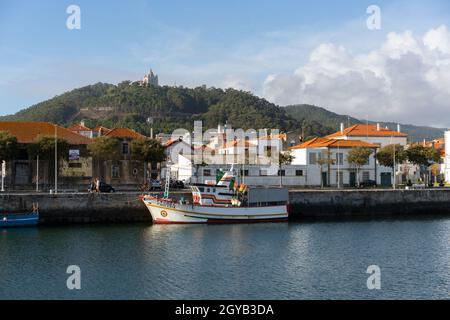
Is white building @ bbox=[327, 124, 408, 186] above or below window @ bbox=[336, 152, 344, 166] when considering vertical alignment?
above

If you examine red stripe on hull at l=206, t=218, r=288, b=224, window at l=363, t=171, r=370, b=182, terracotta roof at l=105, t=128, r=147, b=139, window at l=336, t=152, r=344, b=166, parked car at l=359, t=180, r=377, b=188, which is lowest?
red stripe on hull at l=206, t=218, r=288, b=224

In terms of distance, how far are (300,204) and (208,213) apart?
9.38m

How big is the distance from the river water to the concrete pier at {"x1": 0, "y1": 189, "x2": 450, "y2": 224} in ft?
7.71

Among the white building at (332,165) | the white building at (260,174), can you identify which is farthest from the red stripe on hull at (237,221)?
the white building at (332,165)

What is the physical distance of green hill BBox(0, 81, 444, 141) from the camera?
154 m

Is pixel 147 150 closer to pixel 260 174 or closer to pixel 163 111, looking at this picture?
pixel 260 174

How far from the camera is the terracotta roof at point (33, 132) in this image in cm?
5900

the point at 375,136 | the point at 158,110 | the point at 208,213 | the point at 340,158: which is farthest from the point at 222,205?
the point at 158,110

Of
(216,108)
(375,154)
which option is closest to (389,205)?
(375,154)

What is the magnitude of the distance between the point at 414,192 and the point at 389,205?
326cm

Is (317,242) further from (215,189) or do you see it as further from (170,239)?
(215,189)

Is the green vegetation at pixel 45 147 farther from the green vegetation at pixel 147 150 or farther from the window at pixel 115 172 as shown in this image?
the green vegetation at pixel 147 150

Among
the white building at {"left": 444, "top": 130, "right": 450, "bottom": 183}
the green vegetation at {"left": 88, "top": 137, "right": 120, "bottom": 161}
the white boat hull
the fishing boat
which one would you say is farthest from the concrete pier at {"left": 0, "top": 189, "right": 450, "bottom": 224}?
the white building at {"left": 444, "top": 130, "right": 450, "bottom": 183}

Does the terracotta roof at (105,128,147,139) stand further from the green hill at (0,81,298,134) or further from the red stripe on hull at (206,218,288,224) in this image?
the green hill at (0,81,298,134)
